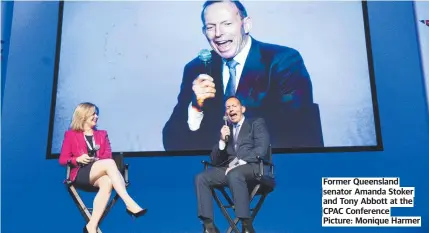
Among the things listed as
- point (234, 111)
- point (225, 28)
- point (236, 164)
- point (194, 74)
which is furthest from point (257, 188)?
point (225, 28)

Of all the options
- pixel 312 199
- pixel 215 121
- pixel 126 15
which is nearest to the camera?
pixel 312 199

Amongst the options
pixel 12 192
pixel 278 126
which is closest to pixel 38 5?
pixel 12 192

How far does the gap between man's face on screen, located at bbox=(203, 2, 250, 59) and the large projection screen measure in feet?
0.27

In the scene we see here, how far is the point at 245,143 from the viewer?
330cm

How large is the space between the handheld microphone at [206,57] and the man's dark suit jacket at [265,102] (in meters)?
0.03

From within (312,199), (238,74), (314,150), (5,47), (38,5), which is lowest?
(312,199)

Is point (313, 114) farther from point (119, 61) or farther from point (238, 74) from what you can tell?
point (119, 61)

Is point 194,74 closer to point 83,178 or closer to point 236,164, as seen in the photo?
point 236,164

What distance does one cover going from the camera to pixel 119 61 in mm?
4234

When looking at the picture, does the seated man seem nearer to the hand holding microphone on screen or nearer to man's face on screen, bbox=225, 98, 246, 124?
man's face on screen, bbox=225, 98, 246, 124

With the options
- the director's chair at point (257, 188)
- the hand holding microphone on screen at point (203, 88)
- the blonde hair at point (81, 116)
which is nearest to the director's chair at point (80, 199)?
the blonde hair at point (81, 116)

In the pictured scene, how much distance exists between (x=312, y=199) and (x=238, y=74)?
125cm

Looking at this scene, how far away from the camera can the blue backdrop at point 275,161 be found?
3.79m

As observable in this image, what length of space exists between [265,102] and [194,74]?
686 millimetres
